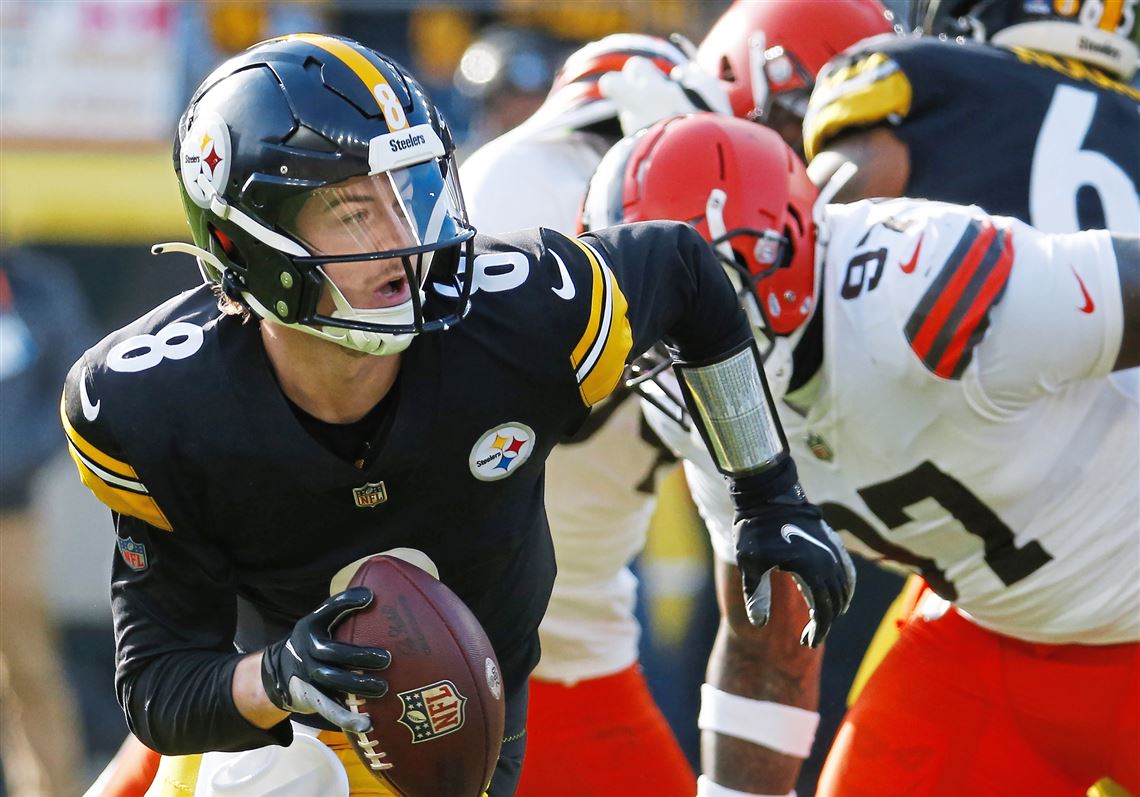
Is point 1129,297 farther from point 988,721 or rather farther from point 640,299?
point 988,721

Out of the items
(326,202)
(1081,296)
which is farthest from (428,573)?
(1081,296)

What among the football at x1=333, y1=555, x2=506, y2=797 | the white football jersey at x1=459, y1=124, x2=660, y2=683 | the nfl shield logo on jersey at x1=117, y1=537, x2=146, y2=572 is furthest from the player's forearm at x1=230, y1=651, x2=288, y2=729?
the white football jersey at x1=459, y1=124, x2=660, y2=683

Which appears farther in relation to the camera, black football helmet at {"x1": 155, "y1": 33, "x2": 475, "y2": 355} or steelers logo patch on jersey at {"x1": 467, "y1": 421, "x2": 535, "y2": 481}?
steelers logo patch on jersey at {"x1": 467, "y1": 421, "x2": 535, "y2": 481}

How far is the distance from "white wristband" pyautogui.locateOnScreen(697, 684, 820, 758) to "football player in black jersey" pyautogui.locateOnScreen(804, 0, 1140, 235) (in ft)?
Answer: 3.60

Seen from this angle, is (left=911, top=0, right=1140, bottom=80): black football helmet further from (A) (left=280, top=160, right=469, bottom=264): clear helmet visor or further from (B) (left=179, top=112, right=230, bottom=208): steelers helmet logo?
(B) (left=179, top=112, right=230, bottom=208): steelers helmet logo

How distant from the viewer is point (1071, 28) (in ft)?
13.2

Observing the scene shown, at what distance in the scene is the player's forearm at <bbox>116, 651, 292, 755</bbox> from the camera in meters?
2.47

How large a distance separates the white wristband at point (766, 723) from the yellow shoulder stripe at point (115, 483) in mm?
1582

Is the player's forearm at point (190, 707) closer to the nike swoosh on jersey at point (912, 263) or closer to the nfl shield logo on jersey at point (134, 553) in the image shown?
the nfl shield logo on jersey at point (134, 553)

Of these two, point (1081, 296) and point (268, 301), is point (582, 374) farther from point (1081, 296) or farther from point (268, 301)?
point (1081, 296)

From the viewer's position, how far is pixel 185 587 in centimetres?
262

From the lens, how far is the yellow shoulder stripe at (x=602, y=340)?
8.75 ft

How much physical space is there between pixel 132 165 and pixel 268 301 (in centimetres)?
430

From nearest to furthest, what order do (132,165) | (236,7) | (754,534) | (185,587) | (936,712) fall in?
(185,587) → (754,534) → (936,712) → (132,165) → (236,7)
